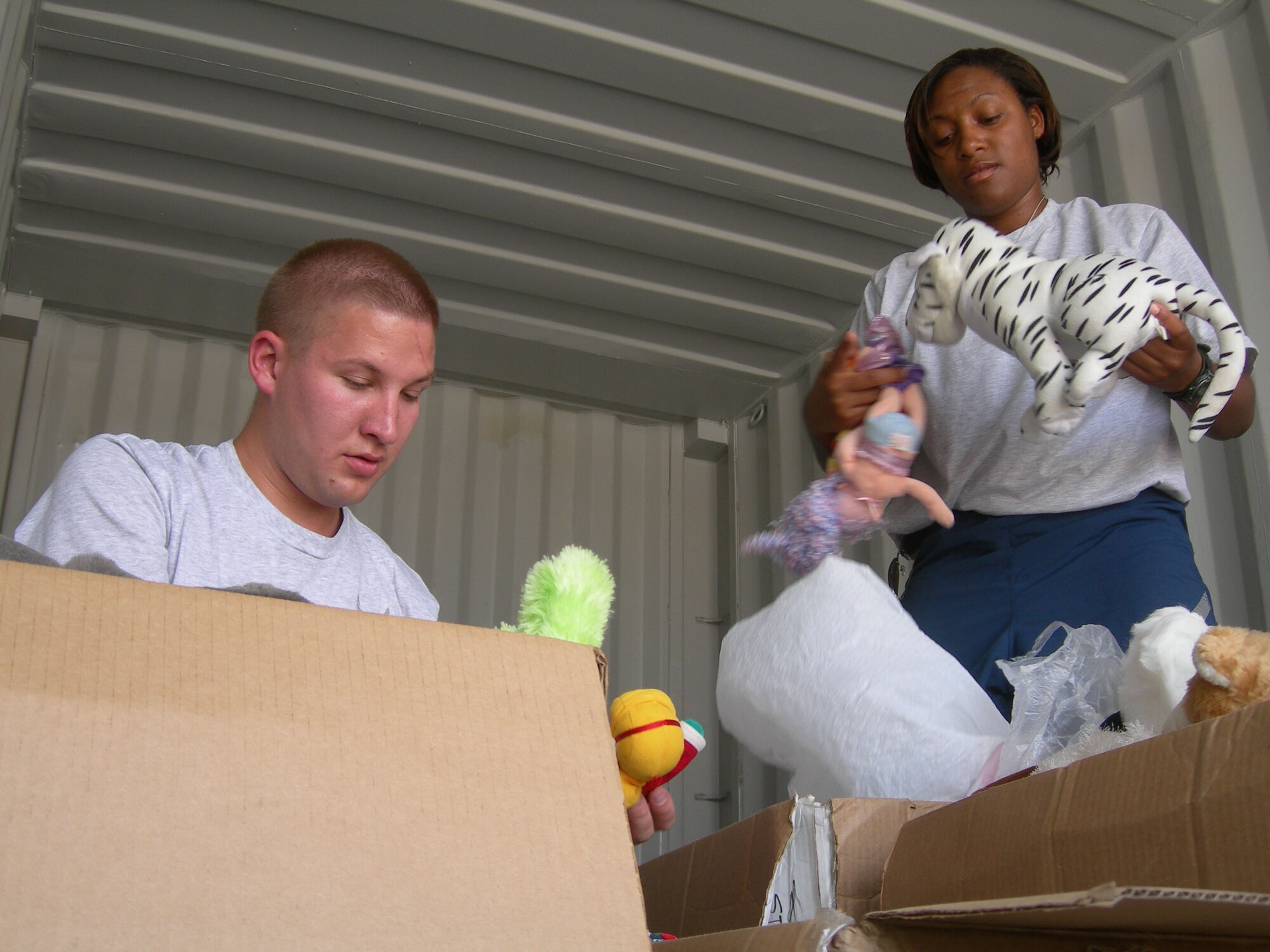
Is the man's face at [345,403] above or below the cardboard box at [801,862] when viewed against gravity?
above

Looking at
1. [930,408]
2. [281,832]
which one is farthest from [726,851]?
[930,408]

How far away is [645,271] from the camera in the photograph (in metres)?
3.04

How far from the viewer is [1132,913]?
2.04 feet

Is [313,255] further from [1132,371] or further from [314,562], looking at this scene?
[1132,371]

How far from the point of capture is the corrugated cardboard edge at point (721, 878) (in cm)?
109

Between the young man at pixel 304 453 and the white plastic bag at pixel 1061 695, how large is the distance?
2.71ft

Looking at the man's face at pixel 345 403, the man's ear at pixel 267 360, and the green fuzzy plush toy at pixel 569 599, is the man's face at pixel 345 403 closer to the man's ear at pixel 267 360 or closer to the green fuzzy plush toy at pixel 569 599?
the man's ear at pixel 267 360

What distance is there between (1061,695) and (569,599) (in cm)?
53

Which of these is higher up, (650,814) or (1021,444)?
(1021,444)

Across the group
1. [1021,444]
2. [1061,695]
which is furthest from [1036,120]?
[1061,695]

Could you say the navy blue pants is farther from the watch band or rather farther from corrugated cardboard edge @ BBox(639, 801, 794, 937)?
corrugated cardboard edge @ BBox(639, 801, 794, 937)

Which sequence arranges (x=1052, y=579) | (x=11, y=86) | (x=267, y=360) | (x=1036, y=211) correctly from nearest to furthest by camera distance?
(x=1052, y=579) → (x=267, y=360) → (x=1036, y=211) → (x=11, y=86)

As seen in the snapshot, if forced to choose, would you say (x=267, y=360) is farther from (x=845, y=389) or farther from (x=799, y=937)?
(x=799, y=937)

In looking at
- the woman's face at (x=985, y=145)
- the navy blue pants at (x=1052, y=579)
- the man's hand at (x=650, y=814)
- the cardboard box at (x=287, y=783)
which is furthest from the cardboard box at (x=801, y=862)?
the woman's face at (x=985, y=145)
